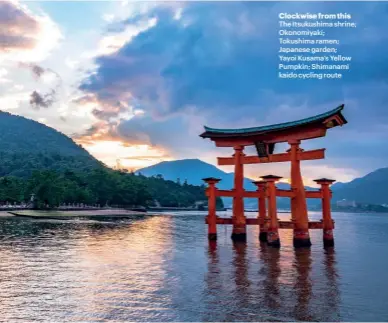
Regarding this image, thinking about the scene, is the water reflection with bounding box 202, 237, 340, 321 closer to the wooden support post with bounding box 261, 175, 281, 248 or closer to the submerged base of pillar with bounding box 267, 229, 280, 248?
the wooden support post with bounding box 261, 175, 281, 248

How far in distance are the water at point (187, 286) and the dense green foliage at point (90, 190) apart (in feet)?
188

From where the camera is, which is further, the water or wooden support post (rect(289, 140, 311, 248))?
wooden support post (rect(289, 140, 311, 248))

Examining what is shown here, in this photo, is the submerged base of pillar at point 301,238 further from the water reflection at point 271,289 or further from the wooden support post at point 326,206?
the water reflection at point 271,289

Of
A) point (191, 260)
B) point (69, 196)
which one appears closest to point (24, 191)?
point (69, 196)

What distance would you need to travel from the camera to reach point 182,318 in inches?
394

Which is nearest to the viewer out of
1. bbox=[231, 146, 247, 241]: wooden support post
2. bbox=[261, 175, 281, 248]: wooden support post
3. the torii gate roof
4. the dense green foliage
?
the torii gate roof

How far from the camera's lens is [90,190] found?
103m

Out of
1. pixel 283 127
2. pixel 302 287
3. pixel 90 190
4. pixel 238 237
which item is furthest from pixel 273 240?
pixel 90 190

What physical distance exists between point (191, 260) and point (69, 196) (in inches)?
2967

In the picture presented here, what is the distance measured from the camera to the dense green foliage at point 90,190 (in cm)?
7731

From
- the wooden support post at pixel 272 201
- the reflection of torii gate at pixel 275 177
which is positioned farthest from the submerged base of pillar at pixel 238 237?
the wooden support post at pixel 272 201

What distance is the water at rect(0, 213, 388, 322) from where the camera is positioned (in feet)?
34.3

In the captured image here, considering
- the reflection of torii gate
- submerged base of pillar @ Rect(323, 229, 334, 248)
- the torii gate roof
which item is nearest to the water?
the reflection of torii gate

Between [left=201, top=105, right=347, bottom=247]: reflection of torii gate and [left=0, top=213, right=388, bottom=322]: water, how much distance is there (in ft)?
6.90
